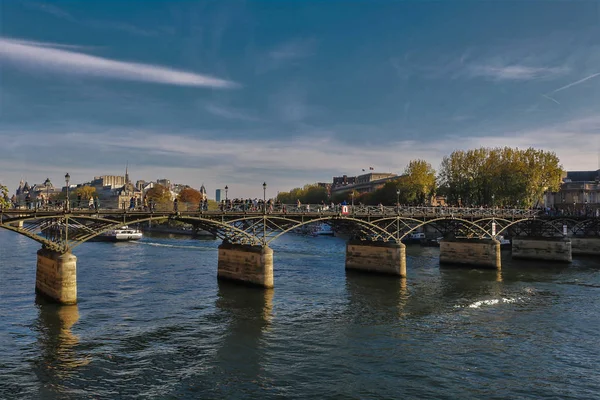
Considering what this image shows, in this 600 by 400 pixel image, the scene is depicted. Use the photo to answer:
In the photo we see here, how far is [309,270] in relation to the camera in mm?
52031

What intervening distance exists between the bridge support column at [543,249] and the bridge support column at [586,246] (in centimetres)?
1017

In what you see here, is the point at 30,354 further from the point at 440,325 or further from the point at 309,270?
the point at 309,270

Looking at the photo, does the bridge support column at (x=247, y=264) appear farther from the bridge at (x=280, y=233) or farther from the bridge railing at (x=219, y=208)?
the bridge railing at (x=219, y=208)

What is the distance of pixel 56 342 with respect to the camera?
2341cm

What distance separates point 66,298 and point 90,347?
8.71 metres

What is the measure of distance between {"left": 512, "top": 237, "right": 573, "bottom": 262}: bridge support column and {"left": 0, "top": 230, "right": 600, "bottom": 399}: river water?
2038cm

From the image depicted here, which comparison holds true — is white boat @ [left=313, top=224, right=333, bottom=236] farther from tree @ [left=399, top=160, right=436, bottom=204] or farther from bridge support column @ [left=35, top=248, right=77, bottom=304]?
bridge support column @ [left=35, top=248, right=77, bottom=304]

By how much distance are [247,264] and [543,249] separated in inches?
1748

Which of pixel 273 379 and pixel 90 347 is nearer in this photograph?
pixel 273 379

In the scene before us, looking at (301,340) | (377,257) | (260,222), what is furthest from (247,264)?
(301,340)

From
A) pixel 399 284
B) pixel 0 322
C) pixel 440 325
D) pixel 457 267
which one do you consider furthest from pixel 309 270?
pixel 0 322

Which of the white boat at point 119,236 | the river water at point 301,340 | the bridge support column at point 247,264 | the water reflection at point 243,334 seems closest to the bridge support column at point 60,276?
the river water at point 301,340

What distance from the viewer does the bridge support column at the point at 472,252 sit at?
55125mm

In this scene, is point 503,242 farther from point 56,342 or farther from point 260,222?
point 56,342
